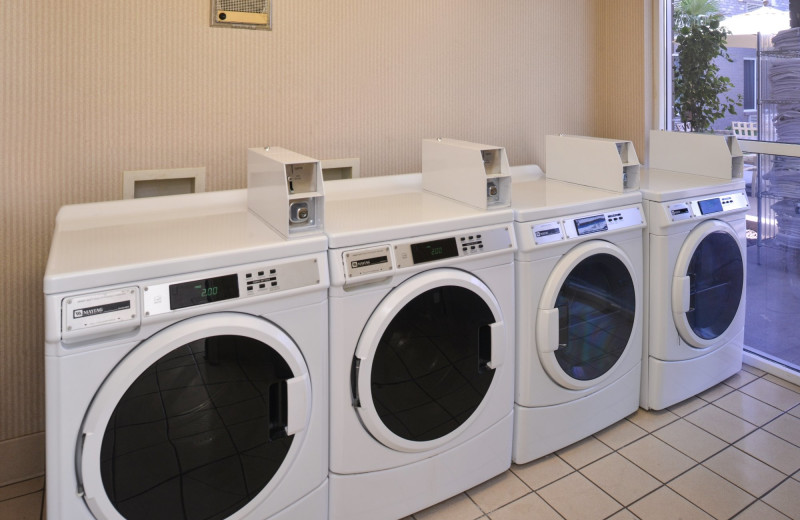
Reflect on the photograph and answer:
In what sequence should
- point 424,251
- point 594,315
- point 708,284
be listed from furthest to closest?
point 708,284
point 594,315
point 424,251

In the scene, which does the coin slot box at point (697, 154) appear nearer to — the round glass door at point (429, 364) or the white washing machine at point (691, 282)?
the white washing machine at point (691, 282)

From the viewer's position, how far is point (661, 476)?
7.27 feet

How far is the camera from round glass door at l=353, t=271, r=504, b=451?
1.81 metres

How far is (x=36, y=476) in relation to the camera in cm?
220

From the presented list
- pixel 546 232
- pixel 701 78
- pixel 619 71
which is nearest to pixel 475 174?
pixel 546 232

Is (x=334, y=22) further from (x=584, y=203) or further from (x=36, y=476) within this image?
(x=36, y=476)

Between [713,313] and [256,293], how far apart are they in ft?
7.22

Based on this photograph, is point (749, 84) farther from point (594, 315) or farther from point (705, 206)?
point (594, 315)

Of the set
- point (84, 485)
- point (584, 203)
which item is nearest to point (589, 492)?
point (584, 203)

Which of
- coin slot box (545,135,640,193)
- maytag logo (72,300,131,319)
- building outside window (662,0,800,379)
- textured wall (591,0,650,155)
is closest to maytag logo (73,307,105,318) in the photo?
maytag logo (72,300,131,319)

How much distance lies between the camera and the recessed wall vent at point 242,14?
7.30 ft

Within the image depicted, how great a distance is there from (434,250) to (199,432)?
891 mm

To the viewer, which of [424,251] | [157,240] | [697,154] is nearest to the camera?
[157,240]

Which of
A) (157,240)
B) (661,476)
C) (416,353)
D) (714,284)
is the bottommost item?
(661,476)
